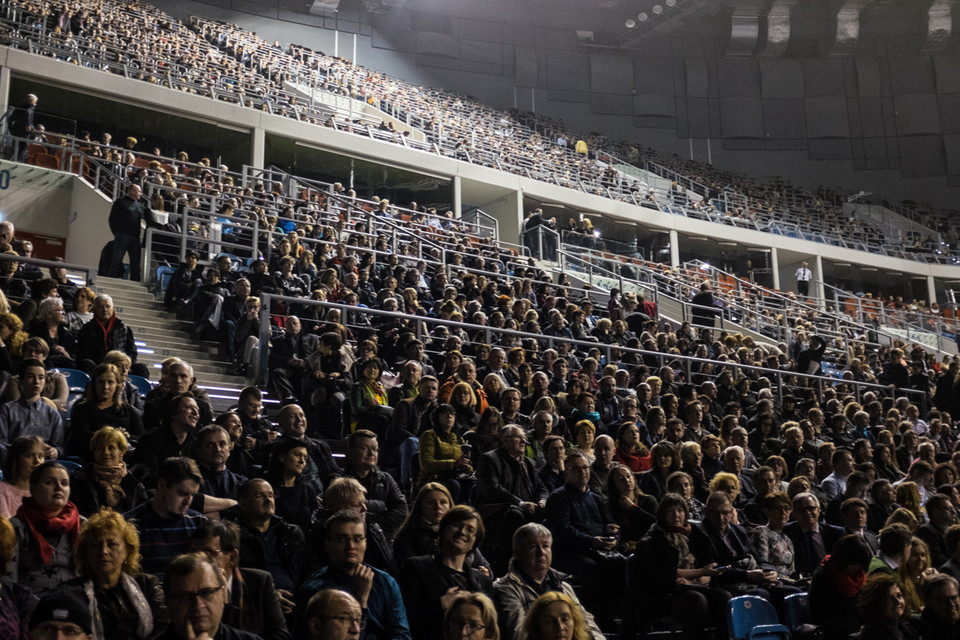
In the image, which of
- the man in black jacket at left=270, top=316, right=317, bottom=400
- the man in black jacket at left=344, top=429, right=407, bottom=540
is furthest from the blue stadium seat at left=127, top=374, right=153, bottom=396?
the man in black jacket at left=344, top=429, right=407, bottom=540

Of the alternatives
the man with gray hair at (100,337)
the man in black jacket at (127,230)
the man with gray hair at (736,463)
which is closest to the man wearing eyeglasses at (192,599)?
the man with gray hair at (100,337)

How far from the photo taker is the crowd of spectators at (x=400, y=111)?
790 inches

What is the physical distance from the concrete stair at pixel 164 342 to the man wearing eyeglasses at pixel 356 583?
4053 millimetres

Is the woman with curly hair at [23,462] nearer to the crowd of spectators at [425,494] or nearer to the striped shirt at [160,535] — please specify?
the crowd of spectators at [425,494]

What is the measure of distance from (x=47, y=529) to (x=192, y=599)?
1.23 meters

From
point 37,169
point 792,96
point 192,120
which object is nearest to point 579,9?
point 792,96

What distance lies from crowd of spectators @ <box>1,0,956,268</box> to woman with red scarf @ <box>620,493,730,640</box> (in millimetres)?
17363

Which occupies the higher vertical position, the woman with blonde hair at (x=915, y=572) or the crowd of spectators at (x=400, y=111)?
the crowd of spectators at (x=400, y=111)

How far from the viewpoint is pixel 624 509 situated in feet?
19.6

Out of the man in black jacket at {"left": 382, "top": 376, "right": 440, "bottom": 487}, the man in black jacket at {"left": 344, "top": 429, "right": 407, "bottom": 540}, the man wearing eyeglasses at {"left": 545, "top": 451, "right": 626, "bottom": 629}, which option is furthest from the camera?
the man in black jacket at {"left": 382, "top": 376, "right": 440, "bottom": 487}

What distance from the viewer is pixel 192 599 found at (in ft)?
10.3

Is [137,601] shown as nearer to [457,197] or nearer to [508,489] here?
[508,489]

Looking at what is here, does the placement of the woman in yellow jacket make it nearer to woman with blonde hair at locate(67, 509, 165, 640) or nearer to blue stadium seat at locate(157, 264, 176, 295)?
woman with blonde hair at locate(67, 509, 165, 640)

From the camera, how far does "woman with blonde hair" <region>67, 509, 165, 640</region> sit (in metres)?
3.54
